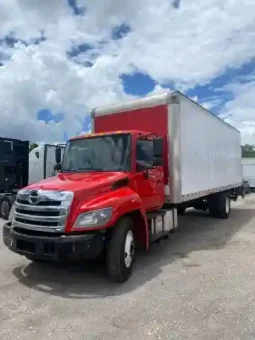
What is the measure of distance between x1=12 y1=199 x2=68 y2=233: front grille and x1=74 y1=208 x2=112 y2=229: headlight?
0.70ft

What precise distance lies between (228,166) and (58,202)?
31.4ft

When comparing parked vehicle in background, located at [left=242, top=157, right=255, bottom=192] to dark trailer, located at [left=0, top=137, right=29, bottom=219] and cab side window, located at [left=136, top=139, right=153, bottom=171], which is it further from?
cab side window, located at [left=136, top=139, right=153, bottom=171]

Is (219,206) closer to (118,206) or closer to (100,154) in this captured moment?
(100,154)

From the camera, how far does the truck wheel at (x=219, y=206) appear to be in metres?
12.6

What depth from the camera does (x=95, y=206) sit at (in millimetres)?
5188

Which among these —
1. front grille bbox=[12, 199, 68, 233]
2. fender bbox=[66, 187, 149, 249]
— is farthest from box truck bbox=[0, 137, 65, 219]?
fender bbox=[66, 187, 149, 249]

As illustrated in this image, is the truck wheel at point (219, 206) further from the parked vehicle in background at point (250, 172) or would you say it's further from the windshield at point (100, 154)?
the parked vehicle in background at point (250, 172)

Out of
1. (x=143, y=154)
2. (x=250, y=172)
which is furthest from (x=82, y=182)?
(x=250, y=172)

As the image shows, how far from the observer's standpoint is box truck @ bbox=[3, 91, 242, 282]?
5125 mm

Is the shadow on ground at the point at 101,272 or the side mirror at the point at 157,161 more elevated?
the side mirror at the point at 157,161

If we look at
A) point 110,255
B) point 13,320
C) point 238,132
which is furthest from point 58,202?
point 238,132

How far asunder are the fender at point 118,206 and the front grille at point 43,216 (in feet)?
0.46

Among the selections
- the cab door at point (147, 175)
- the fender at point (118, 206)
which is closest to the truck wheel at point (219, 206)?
the cab door at point (147, 175)

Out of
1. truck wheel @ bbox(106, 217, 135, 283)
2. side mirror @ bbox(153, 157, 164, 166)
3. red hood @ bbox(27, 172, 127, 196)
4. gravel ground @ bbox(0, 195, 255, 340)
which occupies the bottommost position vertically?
gravel ground @ bbox(0, 195, 255, 340)
